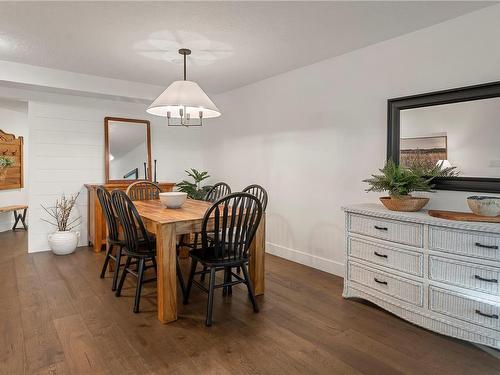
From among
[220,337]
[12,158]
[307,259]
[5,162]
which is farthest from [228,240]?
[12,158]

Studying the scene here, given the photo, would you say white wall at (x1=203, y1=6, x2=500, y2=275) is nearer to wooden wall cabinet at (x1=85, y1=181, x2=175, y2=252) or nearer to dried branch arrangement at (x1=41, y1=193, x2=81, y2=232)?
wooden wall cabinet at (x1=85, y1=181, x2=175, y2=252)

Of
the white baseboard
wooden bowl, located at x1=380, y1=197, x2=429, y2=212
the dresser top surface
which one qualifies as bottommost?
the white baseboard

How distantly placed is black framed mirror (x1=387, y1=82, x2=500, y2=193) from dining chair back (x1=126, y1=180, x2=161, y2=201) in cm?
275

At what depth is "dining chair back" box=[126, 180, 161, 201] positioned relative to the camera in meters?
4.04

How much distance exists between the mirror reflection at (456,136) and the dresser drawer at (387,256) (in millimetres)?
791

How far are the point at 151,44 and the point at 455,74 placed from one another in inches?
103

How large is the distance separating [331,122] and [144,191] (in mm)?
2386

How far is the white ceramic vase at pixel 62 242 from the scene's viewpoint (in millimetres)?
4250

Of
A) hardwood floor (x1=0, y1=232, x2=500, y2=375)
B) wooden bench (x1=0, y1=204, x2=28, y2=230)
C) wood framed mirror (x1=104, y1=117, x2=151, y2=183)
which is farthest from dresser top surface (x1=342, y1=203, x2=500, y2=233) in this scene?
wooden bench (x1=0, y1=204, x2=28, y2=230)

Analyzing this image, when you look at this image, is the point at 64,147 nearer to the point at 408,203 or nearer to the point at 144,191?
the point at 144,191

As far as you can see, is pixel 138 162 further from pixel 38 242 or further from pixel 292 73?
pixel 292 73

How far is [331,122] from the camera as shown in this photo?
3.56 meters

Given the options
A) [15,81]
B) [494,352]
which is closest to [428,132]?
[494,352]

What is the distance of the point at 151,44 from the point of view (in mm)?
3086
